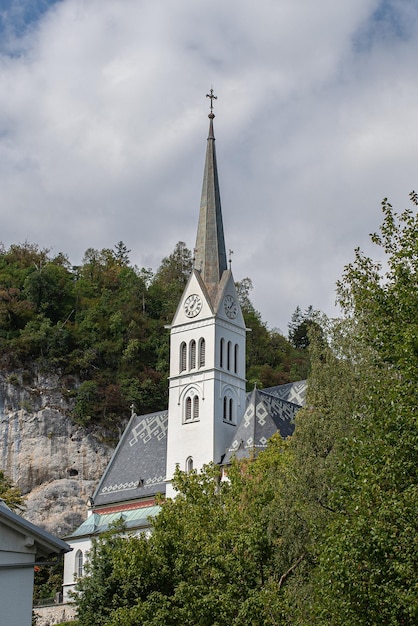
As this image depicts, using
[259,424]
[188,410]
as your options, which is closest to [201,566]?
[259,424]

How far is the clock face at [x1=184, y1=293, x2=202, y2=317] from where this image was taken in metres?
59.3

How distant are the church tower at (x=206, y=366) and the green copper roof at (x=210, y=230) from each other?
6 cm

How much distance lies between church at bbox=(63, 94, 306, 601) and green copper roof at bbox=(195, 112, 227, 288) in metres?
0.06

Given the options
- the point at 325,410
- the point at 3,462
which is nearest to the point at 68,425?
the point at 3,462

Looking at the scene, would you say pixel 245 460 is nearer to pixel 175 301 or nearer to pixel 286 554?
pixel 286 554

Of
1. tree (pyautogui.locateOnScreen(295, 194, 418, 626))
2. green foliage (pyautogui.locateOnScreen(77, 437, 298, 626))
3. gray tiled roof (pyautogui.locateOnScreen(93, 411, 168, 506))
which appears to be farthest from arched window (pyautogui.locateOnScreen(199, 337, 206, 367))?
tree (pyautogui.locateOnScreen(295, 194, 418, 626))

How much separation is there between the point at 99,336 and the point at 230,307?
24.8 meters

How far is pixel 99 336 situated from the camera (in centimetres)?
8225

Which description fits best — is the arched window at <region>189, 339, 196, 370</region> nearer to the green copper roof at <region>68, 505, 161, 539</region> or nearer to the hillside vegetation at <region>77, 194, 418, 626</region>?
the green copper roof at <region>68, 505, 161, 539</region>

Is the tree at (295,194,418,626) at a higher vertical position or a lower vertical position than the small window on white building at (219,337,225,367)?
lower

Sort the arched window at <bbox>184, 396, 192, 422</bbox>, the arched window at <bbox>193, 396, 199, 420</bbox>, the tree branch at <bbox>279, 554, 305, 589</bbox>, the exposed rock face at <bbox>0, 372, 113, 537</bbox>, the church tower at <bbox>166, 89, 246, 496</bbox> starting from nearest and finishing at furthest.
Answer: the tree branch at <bbox>279, 554, 305, 589</bbox>
the church tower at <bbox>166, 89, 246, 496</bbox>
the arched window at <bbox>193, 396, 199, 420</bbox>
the arched window at <bbox>184, 396, 192, 422</bbox>
the exposed rock face at <bbox>0, 372, 113, 537</bbox>

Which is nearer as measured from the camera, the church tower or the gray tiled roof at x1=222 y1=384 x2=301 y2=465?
the gray tiled roof at x1=222 y1=384 x2=301 y2=465

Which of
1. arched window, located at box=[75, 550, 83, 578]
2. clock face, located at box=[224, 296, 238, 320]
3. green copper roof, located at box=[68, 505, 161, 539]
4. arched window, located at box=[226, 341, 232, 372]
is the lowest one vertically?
arched window, located at box=[75, 550, 83, 578]

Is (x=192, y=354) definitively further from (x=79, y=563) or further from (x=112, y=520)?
(x=79, y=563)
